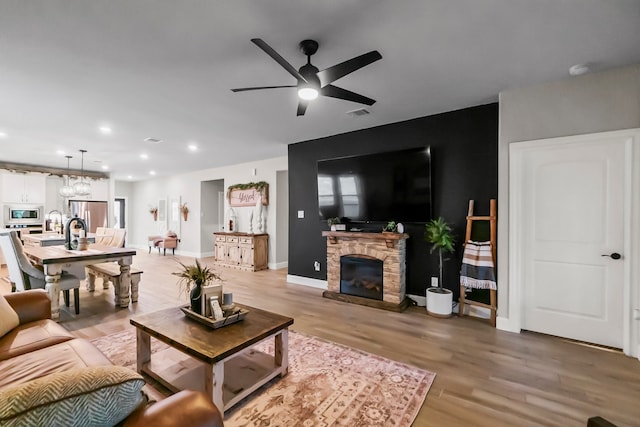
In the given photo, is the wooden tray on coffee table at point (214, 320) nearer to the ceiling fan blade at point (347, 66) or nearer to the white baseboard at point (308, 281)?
the ceiling fan blade at point (347, 66)

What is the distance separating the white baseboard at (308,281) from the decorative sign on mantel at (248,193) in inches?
85.1

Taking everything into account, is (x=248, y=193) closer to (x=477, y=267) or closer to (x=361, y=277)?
(x=361, y=277)

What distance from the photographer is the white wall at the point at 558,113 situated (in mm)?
2611

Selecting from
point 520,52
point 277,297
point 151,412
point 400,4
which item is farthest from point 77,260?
point 520,52

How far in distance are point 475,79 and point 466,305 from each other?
8.62ft

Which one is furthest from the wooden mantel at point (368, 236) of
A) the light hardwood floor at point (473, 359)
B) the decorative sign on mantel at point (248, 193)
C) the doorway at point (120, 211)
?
the doorway at point (120, 211)

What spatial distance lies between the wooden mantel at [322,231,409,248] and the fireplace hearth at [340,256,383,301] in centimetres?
31

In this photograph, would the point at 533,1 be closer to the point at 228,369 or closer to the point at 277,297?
the point at 228,369

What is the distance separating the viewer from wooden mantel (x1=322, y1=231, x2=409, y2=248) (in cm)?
382

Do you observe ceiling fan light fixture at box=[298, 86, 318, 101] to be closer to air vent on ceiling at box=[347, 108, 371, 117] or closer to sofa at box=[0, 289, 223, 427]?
air vent on ceiling at box=[347, 108, 371, 117]

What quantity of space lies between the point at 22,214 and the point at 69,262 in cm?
605

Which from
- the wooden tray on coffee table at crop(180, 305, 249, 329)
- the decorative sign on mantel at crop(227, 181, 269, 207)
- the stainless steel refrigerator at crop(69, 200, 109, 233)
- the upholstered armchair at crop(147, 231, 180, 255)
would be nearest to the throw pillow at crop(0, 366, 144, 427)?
the wooden tray on coffee table at crop(180, 305, 249, 329)

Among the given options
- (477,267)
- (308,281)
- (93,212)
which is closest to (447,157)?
(477,267)

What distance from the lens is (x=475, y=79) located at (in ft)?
9.36
